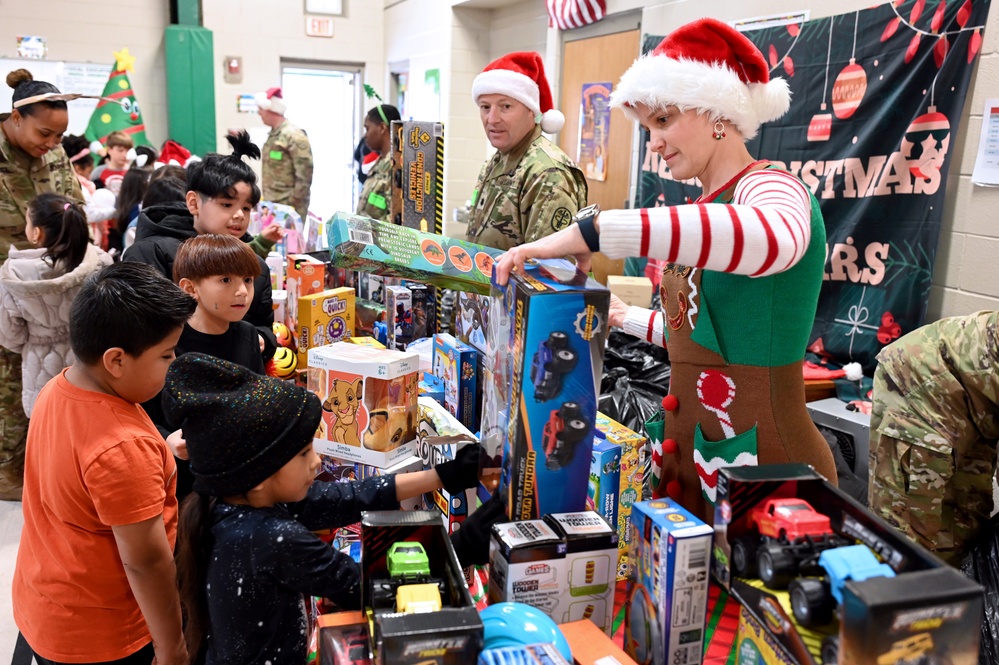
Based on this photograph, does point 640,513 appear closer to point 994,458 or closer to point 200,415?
point 200,415

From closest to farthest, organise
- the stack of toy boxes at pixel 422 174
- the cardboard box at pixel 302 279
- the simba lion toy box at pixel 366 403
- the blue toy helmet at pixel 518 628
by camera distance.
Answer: the blue toy helmet at pixel 518 628 → the simba lion toy box at pixel 366 403 → the cardboard box at pixel 302 279 → the stack of toy boxes at pixel 422 174

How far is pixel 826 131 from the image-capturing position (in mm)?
3758

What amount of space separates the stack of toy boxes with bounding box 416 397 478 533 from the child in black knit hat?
308 millimetres

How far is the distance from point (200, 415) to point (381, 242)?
0.69 m

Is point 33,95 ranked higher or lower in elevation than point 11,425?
higher

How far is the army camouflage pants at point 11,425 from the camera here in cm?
364

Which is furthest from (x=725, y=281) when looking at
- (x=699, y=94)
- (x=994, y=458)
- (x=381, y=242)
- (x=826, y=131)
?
(x=826, y=131)

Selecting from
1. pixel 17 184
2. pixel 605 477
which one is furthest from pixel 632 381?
pixel 17 184

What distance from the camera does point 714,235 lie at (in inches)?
43.6

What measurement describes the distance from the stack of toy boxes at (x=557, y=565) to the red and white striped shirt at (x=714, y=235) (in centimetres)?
43

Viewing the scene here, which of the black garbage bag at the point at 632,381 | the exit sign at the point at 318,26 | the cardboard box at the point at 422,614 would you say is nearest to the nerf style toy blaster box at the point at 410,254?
the cardboard box at the point at 422,614

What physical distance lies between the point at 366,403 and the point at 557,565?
2.83ft

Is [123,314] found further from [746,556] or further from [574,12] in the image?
[574,12]

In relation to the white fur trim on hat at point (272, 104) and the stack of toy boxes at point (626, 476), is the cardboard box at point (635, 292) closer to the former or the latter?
the stack of toy boxes at point (626, 476)
